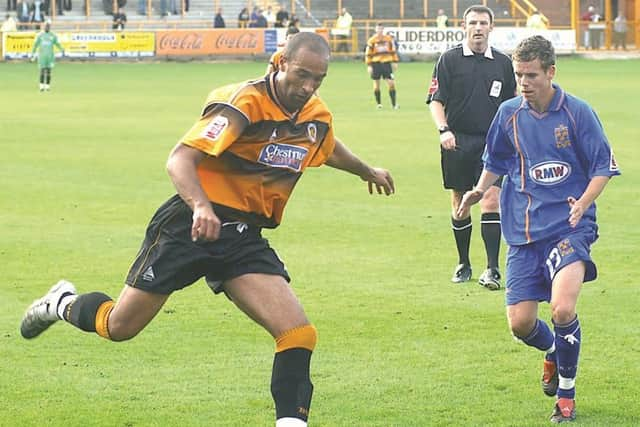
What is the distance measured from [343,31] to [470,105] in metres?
49.3

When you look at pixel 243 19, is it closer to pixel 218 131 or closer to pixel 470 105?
pixel 470 105

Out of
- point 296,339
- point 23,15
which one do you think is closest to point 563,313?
point 296,339

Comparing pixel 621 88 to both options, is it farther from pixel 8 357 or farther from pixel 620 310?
pixel 8 357

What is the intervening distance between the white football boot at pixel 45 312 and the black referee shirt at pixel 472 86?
4717 millimetres

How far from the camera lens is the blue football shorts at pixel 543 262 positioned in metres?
7.12

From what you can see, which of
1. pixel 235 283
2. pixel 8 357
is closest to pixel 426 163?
pixel 8 357

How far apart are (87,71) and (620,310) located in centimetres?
4346

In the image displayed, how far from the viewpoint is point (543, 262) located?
286 inches

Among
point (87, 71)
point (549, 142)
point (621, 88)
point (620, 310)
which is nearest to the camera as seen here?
point (549, 142)

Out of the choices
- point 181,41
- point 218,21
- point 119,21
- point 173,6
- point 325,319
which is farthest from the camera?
point 173,6

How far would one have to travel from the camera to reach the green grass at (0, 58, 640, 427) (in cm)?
757

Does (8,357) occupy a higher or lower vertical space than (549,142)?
lower

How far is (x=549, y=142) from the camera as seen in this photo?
7.30 meters

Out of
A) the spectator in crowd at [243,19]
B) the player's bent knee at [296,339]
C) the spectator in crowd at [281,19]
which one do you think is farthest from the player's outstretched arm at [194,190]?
the spectator in crowd at [243,19]
